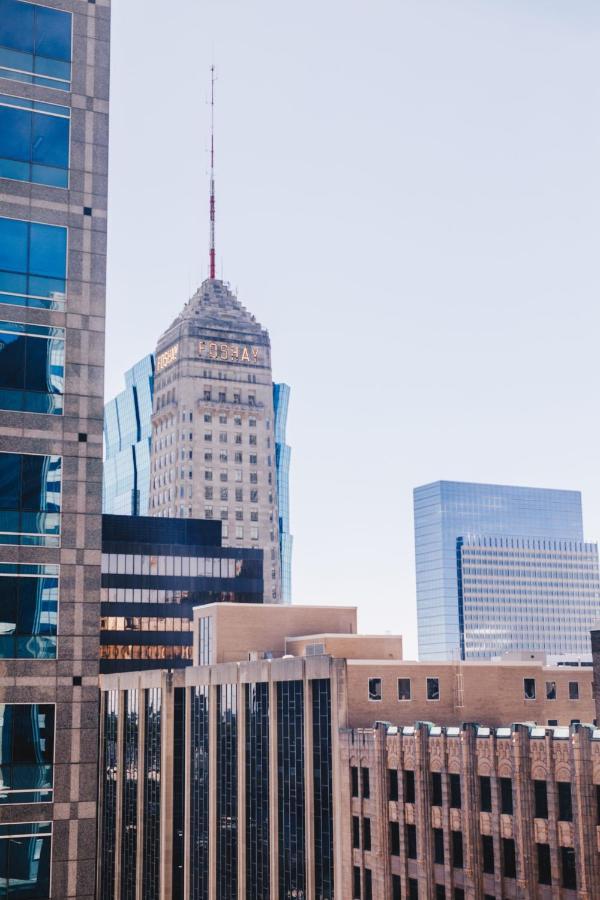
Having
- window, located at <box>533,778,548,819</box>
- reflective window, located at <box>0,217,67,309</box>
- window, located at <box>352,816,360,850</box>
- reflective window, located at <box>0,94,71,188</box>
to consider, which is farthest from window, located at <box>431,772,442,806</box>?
reflective window, located at <box>0,94,71,188</box>

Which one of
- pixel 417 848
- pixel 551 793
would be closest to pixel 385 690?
pixel 417 848

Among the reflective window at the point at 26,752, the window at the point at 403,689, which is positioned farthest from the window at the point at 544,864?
the reflective window at the point at 26,752

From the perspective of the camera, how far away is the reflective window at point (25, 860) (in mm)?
→ 36281

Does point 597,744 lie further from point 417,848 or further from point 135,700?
point 135,700

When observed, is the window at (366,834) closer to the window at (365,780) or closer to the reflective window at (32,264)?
the window at (365,780)

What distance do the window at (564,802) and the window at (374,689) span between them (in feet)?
80.4

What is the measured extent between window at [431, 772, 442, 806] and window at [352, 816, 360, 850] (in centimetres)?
926

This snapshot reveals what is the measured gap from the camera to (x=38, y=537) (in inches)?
1540

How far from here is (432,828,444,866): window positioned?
7294 cm

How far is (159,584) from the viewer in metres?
144

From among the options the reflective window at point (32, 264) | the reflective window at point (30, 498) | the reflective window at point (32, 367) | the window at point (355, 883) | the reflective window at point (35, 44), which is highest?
the reflective window at point (35, 44)

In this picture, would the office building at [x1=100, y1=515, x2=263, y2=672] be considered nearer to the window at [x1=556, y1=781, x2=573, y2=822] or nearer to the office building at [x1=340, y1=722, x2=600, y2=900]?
the office building at [x1=340, y1=722, x2=600, y2=900]

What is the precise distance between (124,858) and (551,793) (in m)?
67.5

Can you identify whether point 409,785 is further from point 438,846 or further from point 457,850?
point 457,850
